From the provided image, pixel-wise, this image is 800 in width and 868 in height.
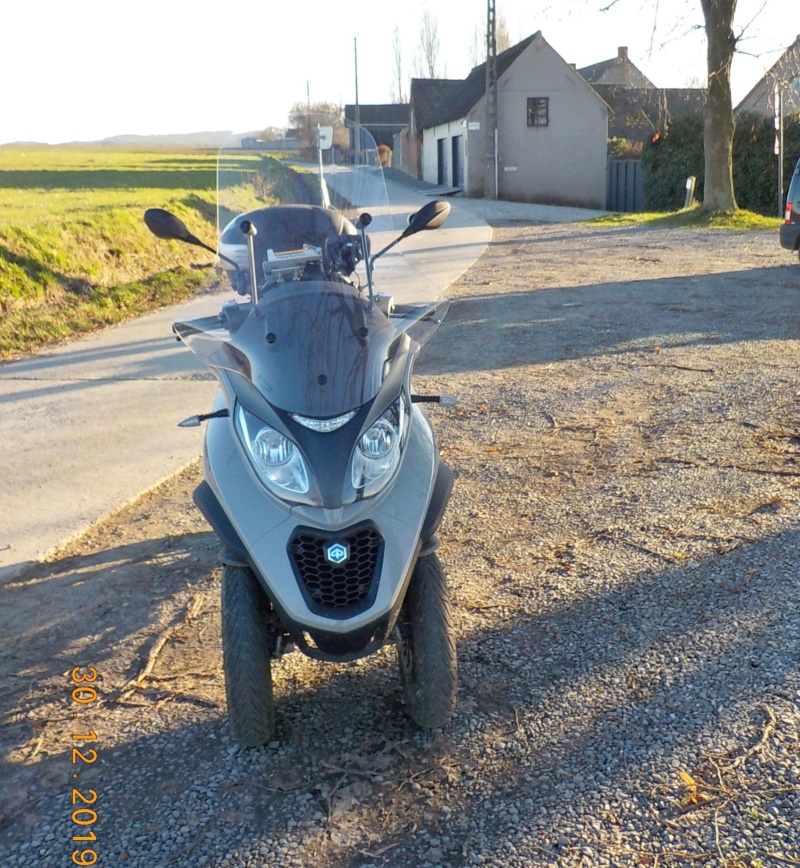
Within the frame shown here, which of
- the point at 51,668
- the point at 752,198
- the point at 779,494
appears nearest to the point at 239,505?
the point at 51,668

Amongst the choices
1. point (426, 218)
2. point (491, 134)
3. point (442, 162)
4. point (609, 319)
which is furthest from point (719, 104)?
point (442, 162)

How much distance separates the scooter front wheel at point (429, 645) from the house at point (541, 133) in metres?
36.3

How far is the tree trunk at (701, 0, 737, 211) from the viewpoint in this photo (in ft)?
66.5

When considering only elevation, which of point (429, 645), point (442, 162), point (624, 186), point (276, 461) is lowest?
point (429, 645)

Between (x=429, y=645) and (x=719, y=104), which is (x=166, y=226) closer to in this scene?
(x=429, y=645)

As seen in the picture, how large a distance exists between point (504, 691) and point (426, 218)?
1.57 meters

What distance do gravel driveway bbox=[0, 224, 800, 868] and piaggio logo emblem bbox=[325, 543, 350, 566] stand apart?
0.68 m

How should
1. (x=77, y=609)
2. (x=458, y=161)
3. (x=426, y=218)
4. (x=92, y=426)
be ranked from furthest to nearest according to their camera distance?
(x=458, y=161), (x=92, y=426), (x=77, y=609), (x=426, y=218)

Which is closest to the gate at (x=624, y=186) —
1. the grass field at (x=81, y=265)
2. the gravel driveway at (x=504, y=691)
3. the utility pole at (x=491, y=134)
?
the utility pole at (x=491, y=134)

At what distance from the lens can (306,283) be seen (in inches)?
109

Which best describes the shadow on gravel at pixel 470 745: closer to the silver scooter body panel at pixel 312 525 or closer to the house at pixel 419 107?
the silver scooter body panel at pixel 312 525

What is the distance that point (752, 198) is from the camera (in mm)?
29078

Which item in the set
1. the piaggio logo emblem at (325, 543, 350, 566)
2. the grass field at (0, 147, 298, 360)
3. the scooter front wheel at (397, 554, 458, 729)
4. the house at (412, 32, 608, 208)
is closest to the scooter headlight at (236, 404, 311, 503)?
the piaggio logo emblem at (325, 543, 350, 566)

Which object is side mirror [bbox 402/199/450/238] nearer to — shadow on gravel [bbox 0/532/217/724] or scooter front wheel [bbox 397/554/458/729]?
scooter front wheel [bbox 397/554/458/729]
